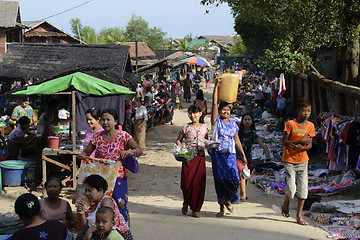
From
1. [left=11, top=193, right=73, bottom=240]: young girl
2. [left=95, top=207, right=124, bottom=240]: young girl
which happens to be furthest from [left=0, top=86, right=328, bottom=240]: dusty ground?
[left=11, top=193, right=73, bottom=240]: young girl

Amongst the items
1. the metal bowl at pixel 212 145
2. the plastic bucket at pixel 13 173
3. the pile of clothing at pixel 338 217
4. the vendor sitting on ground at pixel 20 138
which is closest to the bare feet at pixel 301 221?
the pile of clothing at pixel 338 217

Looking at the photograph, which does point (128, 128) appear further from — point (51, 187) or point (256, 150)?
point (51, 187)

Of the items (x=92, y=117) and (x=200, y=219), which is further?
(x=92, y=117)

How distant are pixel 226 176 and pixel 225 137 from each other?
0.59 metres

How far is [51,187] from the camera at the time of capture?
546 cm

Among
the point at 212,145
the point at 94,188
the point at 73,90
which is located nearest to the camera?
the point at 94,188

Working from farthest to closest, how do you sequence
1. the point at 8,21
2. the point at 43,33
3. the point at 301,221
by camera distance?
the point at 43,33
the point at 8,21
the point at 301,221

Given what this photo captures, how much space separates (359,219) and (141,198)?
3851 millimetres

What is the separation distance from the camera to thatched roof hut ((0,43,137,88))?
1706 centimetres

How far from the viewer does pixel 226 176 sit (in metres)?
7.15

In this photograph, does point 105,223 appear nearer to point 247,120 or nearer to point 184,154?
point 184,154

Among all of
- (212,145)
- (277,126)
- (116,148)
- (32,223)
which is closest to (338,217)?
(212,145)

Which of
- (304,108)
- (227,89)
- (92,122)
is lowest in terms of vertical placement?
(92,122)

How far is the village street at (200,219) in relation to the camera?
6418mm
